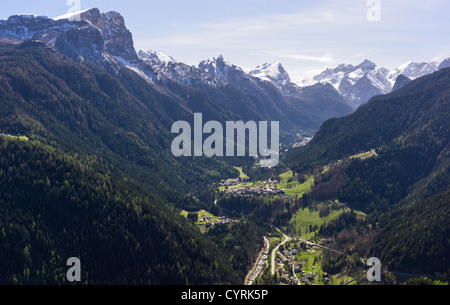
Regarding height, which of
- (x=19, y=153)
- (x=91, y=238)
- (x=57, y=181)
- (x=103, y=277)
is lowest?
(x=103, y=277)

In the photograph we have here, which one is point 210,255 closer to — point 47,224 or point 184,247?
point 184,247

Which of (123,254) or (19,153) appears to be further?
(19,153)

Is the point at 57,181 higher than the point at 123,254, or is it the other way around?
the point at 57,181

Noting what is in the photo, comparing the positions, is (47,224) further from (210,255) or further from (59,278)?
(210,255)
